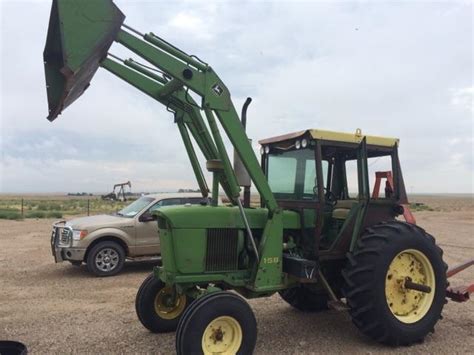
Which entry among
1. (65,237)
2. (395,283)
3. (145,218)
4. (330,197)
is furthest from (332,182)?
(65,237)

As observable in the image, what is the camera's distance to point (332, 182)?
20.6ft

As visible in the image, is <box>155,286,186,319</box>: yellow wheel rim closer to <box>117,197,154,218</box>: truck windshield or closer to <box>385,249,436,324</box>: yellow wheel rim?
<box>385,249,436,324</box>: yellow wheel rim

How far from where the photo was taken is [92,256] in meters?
9.55

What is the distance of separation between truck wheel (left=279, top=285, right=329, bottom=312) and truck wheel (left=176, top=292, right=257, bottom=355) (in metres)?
1.92

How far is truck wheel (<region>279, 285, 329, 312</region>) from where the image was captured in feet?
21.3

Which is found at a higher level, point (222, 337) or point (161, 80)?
point (161, 80)

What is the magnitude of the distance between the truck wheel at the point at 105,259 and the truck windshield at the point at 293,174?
4872 millimetres

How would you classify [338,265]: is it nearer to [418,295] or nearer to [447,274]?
[418,295]

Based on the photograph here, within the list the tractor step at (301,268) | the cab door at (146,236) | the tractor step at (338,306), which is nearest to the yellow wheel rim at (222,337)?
the tractor step at (301,268)

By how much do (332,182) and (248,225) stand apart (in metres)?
1.76

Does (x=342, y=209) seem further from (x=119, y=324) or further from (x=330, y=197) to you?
(x=119, y=324)

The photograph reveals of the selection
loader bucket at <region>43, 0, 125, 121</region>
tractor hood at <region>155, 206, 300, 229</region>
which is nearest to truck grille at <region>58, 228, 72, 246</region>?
tractor hood at <region>155, 206, 300, 229</region>

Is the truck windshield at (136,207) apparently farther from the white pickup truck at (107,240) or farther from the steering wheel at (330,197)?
the steering wheel at (330,197)

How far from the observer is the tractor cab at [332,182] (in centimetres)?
558
